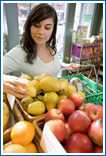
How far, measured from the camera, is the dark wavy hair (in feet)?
3.58

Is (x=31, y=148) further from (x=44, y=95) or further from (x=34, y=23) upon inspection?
(x=34, y=23)

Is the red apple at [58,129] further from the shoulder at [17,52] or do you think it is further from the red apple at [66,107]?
the shoulder at [17,52]

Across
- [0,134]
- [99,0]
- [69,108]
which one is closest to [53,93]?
[69,108]

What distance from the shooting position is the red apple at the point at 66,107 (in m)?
0.69

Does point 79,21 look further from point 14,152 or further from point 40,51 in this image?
point 14,152

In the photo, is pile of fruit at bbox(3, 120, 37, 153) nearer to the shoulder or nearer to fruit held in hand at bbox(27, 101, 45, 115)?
fruit held in hand at bbox(27, 101, 45, 115)

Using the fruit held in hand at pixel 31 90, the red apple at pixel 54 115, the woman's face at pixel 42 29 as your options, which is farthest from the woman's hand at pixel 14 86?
the woman's face at pixel 42 29

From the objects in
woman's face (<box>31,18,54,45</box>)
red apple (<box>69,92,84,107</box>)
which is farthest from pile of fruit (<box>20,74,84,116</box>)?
woman's face (<box>31,18,54,45</box>)

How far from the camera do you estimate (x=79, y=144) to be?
1.79 feet

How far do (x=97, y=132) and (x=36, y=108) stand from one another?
0.83 feet

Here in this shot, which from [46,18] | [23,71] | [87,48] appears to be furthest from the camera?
[87,48]

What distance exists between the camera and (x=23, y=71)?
126cm

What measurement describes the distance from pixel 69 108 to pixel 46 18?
0.62m

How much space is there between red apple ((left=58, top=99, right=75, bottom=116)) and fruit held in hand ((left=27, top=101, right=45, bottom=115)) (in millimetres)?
68
